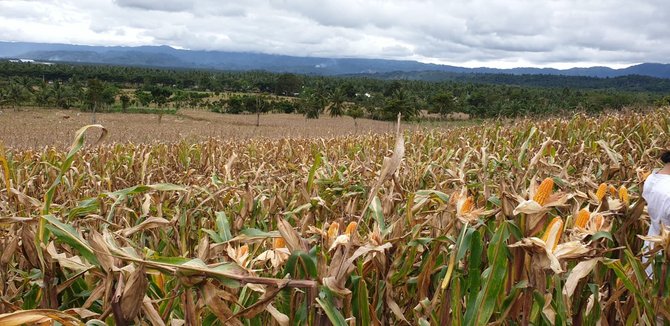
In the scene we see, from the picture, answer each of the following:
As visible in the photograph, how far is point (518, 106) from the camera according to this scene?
61.5 m

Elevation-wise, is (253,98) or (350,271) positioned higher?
(350,271)

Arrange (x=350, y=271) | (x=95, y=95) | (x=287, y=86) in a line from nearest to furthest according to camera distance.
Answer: (x=350, y=271)
(x=95, y=95)
(x=287, y=86)

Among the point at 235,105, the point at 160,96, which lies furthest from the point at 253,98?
the point at 160,96

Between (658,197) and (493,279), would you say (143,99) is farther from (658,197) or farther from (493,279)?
(493,279)

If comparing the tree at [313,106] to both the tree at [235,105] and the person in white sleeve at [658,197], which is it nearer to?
the tree at [235,105]

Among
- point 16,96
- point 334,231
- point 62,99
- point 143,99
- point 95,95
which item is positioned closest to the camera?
point 334,231

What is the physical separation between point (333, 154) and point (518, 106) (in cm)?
5922

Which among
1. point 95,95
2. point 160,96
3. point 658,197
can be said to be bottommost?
Answer: point 160,96

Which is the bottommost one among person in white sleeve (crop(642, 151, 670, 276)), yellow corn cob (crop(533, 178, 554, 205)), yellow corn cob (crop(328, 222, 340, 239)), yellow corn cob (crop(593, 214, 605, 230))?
person in white sleeve (crop(642, 151, 670, 276))

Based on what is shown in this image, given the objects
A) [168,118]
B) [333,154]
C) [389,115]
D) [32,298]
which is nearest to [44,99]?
[168,118]

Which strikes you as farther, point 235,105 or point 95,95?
point 235,105

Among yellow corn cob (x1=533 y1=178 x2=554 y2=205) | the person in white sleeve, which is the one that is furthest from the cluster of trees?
yellow corn cob (x1=533 y1=178 x2=554 y2=205)

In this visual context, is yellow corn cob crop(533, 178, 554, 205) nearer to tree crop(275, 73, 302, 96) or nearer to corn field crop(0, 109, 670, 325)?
corn field crop(0, 109, 670, 325)

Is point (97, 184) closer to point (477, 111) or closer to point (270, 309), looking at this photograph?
point (270, 309)
